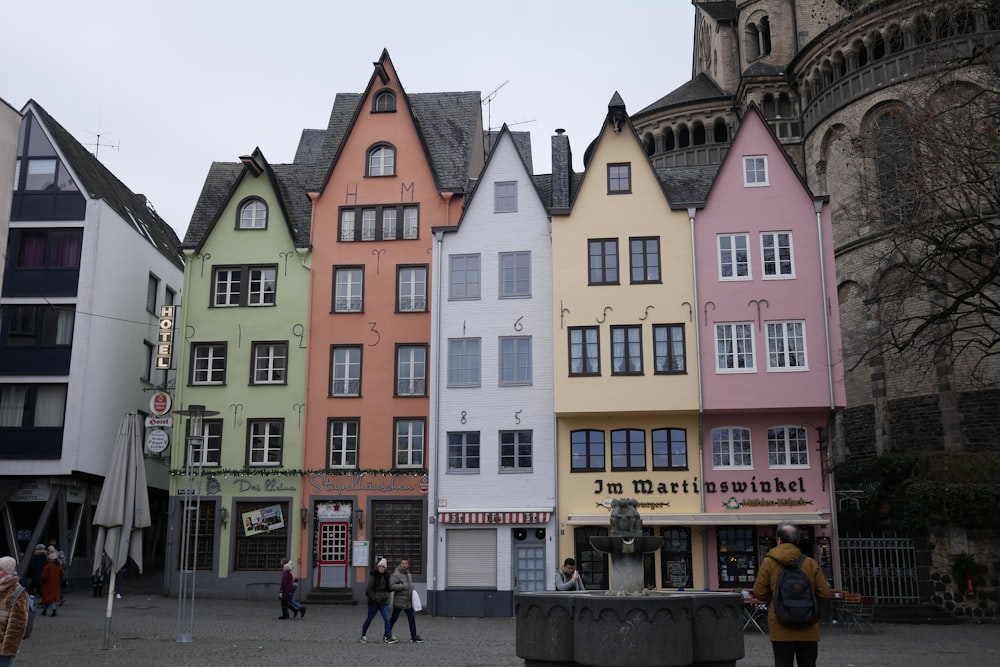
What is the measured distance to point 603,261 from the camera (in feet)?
113

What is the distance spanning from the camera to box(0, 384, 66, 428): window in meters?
37.5

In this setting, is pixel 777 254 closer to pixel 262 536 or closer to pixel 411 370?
pixel 411 370

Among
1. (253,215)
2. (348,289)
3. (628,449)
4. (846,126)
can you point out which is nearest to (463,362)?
(348,289)

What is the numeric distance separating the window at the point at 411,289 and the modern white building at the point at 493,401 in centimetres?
143

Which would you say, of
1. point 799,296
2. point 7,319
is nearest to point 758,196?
point 799,296

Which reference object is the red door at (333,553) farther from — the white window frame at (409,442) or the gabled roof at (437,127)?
the gabled roof at (437,127)

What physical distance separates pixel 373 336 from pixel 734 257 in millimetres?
12654

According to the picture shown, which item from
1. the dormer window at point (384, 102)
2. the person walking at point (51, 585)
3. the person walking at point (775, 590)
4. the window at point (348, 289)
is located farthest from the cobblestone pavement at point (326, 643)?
the dormer window at point (384, 102)

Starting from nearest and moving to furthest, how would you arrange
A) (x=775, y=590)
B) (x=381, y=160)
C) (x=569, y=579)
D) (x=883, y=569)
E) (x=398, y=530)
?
(x=775, y=590)
(x=569, y=579)
(x=883, y=569)
(x=398, y=530)
(x=381, y=160)

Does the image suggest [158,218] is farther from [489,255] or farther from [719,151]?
[719,151]

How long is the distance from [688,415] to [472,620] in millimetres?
9245

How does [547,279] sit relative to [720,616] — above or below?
above

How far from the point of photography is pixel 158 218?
51.7m

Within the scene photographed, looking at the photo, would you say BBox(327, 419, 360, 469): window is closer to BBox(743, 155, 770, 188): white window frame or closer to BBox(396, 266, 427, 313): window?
BBox(396, 266, 427, 313): window
